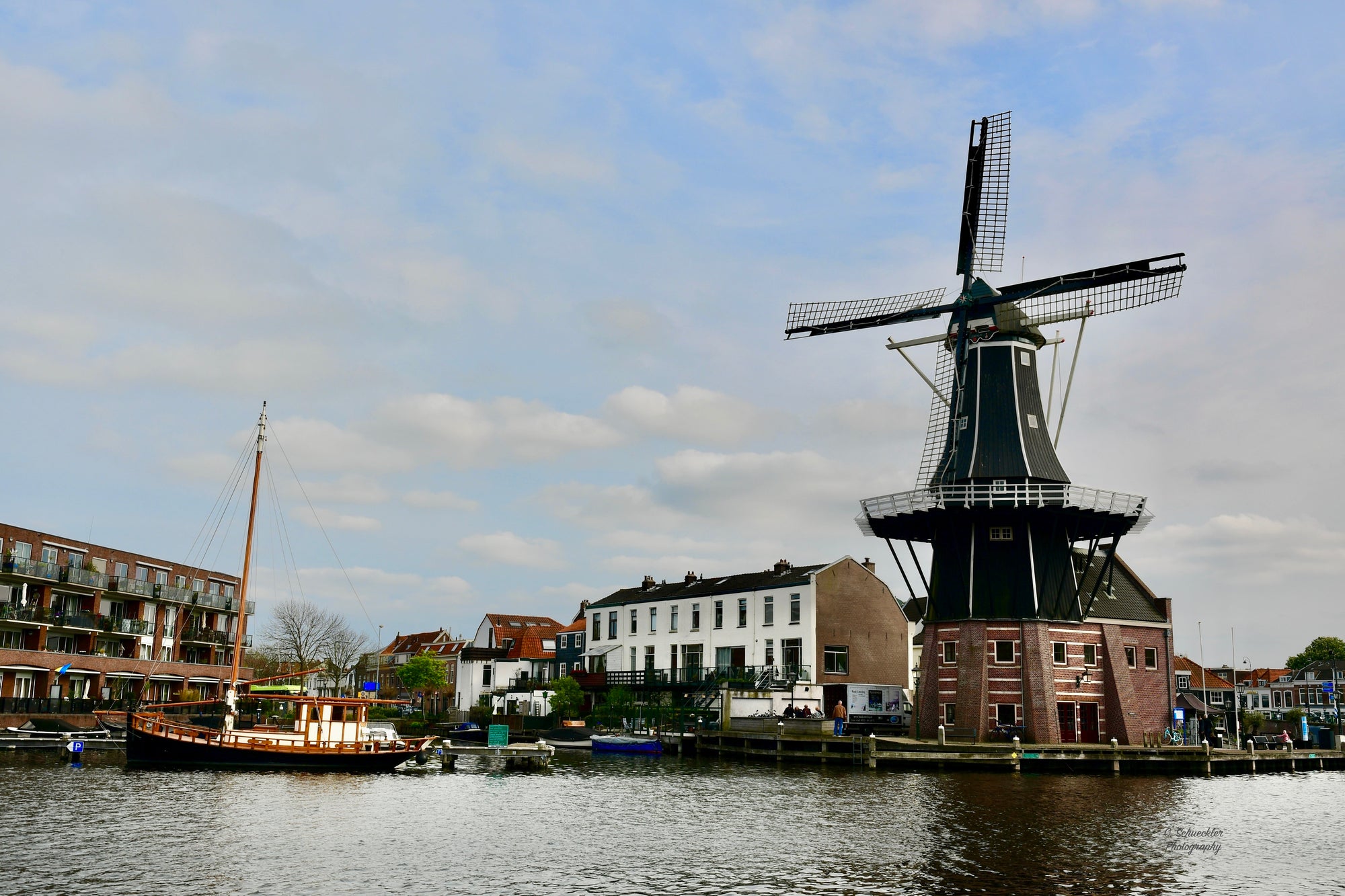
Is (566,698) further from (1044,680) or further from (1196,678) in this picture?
(1196,678)

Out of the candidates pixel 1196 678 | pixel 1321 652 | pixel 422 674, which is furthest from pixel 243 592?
pixel 1321 652

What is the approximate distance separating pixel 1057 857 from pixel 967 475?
31.3 metres

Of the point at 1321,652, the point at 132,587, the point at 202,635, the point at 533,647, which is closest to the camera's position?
the point at 132,587

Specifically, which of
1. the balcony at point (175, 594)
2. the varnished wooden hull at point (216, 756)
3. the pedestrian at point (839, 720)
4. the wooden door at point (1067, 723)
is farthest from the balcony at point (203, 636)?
the wooden door at point (1067, 723)

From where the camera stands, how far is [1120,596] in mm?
61000

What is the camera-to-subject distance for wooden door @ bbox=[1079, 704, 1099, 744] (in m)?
55.8

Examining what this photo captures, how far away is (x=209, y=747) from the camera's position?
48906 mm

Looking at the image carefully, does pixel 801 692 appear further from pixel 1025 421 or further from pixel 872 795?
pixel 872 795

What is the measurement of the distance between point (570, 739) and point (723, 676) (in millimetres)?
11051

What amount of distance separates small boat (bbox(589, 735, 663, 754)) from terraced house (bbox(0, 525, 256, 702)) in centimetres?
2846

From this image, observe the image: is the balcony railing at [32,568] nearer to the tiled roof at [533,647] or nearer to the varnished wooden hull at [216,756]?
the varnished wooden hull at [216,756]

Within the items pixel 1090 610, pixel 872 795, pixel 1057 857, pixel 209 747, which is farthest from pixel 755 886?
pixel 1090 610

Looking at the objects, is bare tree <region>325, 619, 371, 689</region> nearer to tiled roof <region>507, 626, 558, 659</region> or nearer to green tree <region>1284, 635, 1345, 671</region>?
tiled roof <region>507, 626, 558, 659</region>

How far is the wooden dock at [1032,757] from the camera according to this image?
50.2 metres
